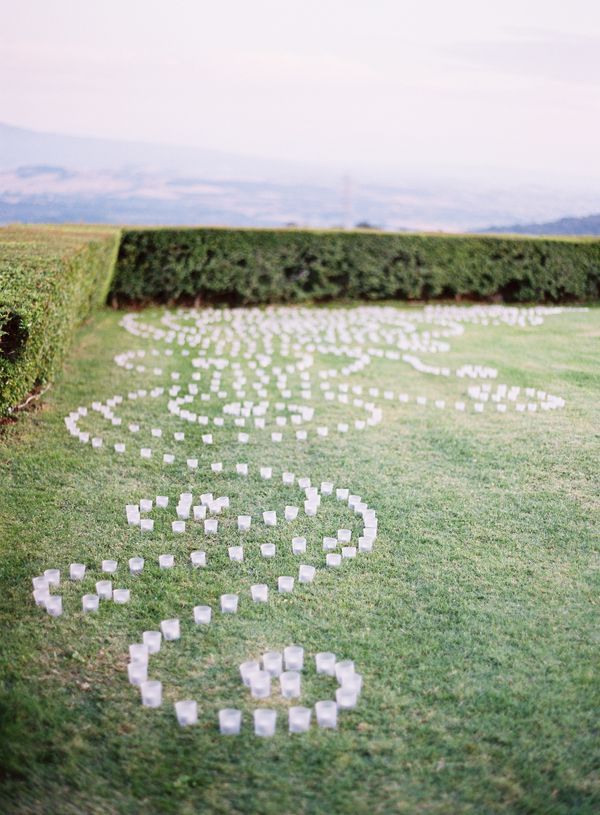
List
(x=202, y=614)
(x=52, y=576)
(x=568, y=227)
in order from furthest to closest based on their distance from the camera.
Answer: (x=568, y=227) → (x=52, y=576) → (x=202, y=614)

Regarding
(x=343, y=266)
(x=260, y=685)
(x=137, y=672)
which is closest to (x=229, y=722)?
(x=260, y=685)

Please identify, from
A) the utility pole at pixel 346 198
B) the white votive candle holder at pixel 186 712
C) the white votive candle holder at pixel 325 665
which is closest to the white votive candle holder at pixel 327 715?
the white votive candle holder at pixel 325 665

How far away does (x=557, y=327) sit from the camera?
12.5 m

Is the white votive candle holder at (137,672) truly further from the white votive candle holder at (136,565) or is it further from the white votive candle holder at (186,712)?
the white votive candle holder at (136,565)

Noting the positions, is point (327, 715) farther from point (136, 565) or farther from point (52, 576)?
point (52, 576)

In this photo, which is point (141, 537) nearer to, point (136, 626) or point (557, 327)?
point (136, 626)

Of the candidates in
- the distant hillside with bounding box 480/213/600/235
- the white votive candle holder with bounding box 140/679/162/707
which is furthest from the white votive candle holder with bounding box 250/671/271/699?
the distant hillside with bounding box 480/213/600/235

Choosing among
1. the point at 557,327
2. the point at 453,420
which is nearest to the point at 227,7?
the point at 557,327

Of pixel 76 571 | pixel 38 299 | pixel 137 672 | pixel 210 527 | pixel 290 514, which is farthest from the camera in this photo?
pixel 38 299

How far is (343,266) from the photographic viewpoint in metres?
14.6

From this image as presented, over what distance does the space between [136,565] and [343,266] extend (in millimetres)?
11361

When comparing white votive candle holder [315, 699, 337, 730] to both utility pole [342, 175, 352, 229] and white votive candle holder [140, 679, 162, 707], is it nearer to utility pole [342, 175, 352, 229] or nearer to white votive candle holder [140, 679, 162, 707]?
white votive candle holder [140, 679, 162, 707]

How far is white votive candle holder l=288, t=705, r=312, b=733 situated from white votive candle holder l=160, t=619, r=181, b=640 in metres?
0.88

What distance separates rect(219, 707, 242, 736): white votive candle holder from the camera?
283 cm
